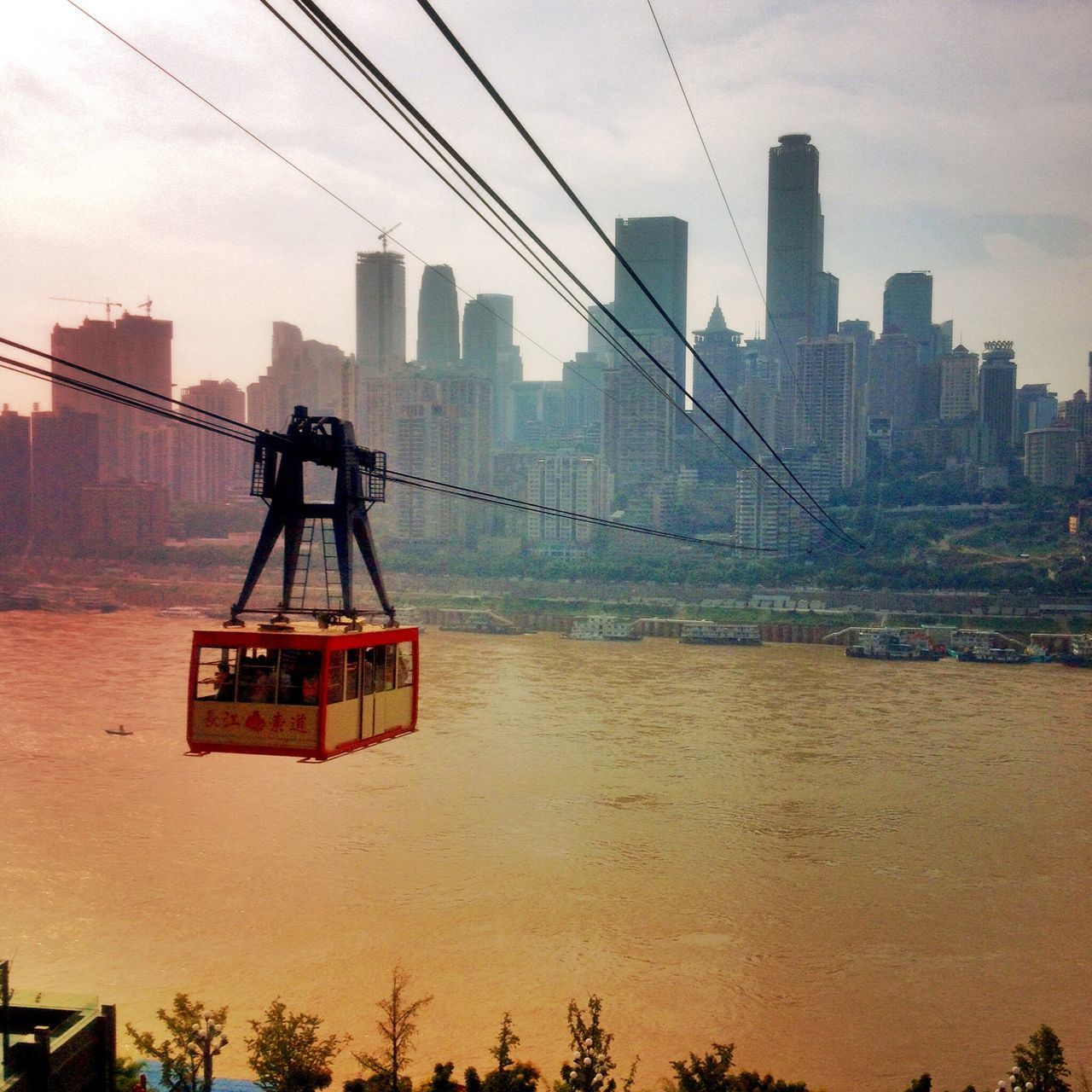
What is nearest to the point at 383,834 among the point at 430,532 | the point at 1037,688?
the point at 1037,688

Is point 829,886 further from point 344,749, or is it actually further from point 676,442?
point 676,442

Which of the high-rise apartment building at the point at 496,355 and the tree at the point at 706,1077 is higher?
the high-rise apartment building at the point at 496,355

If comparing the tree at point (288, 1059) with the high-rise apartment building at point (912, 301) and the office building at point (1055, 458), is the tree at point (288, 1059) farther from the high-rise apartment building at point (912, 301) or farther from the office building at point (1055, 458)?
the high-rise apartment building at point (912, 301)

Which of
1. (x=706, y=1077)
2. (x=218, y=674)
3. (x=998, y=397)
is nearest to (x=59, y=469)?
(x=218, y=674)

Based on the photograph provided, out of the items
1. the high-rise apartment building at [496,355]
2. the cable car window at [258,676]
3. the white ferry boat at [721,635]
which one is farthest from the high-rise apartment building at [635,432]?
the cable car window at [258,676]

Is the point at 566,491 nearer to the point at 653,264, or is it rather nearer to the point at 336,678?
the point at 653,264

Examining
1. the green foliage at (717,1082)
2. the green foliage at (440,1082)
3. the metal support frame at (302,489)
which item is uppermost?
the metal support frame at (302,489)

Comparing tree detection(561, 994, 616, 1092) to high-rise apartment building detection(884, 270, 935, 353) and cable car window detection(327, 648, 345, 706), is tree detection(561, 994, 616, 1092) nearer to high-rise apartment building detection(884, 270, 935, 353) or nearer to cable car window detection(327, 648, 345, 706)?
cable car window detection(327, 648, 345, 706)
